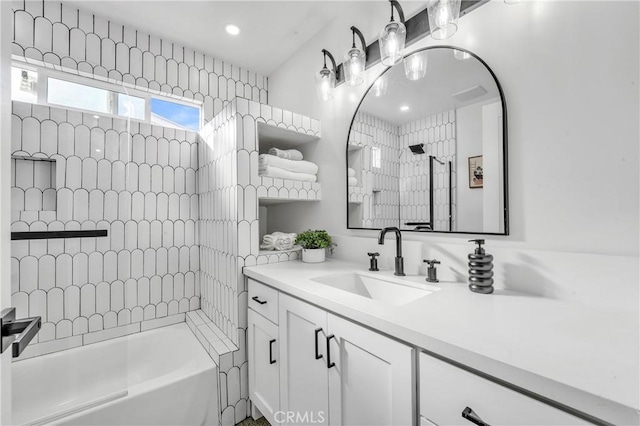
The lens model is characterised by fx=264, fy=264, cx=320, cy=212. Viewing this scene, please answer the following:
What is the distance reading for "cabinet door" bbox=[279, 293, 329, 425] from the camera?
984 mm

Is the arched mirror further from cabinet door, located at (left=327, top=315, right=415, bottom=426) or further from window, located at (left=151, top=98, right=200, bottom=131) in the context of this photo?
window, located at (left=151, top=98, right=200, bottom=131)

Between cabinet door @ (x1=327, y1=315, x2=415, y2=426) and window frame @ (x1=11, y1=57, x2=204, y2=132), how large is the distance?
213cm

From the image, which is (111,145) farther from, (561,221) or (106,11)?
(561,221)

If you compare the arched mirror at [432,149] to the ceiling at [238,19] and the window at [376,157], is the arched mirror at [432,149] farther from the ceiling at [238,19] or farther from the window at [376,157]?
the ceiling at [238,19]

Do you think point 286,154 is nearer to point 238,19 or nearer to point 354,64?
point 354,64

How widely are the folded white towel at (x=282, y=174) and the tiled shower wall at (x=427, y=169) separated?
680mm

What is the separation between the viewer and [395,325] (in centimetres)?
71

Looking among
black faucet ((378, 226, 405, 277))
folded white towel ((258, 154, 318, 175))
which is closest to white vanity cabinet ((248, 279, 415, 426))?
black faucet ((378, 226, 405, 277))

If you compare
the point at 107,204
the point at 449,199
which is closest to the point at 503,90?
the point at 449,199

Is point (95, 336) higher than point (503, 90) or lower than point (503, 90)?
lower

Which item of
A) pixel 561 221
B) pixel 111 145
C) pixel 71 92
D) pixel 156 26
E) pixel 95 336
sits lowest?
pixel 95 336

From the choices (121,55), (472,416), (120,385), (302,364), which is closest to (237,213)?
(302,364)

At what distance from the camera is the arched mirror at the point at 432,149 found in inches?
44.2

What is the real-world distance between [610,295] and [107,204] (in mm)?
2563
